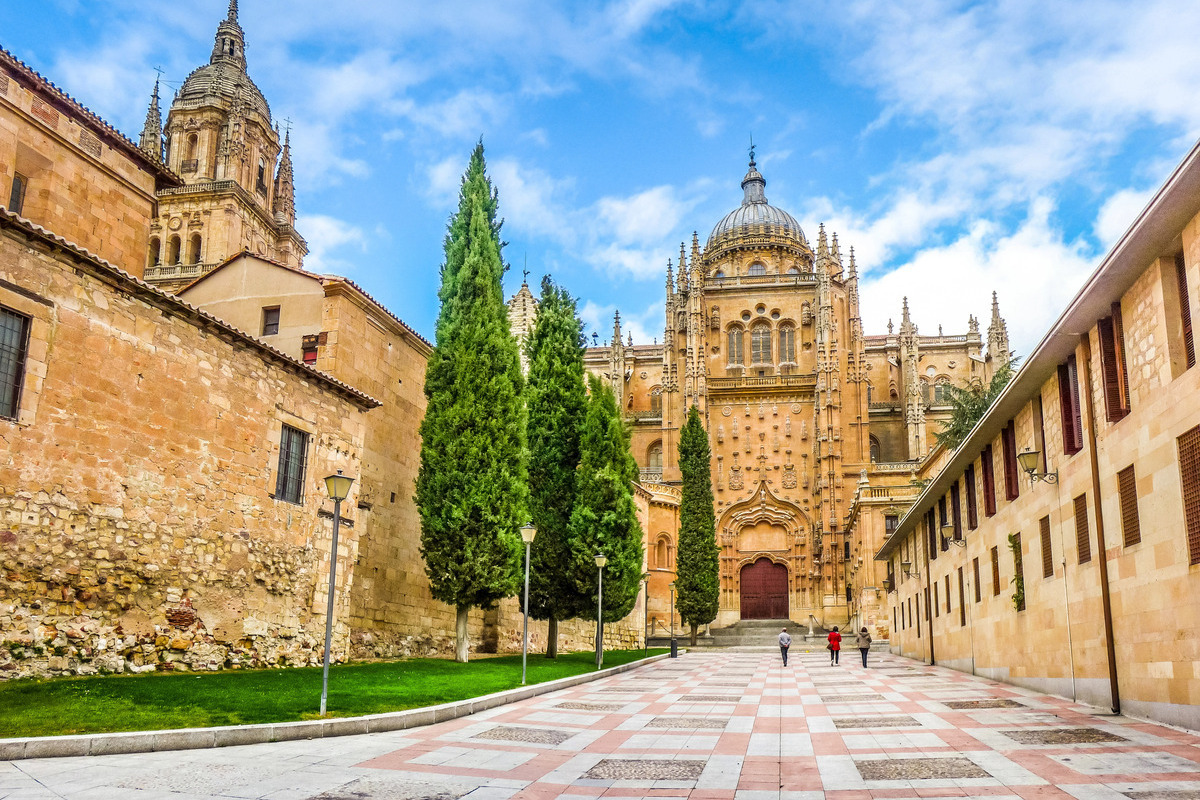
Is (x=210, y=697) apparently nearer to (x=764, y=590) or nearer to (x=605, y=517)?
(x=605, y=517)

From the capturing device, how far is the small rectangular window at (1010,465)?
16875mm

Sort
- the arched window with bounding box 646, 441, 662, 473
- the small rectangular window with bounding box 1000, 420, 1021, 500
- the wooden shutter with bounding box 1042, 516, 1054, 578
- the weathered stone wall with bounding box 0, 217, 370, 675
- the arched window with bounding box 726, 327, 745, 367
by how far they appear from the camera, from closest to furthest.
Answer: the weathered stone wall with bounding box 0, 217, 370, 675
the wooden shutter with bounding box 1042, 516, 1054, 578
the small rectangular window with bounding box 1000, 420, 1021, 500
the arched window with bounding box 726, 327, 745, 367
the arched window with bounding box 646, 441, 662, 473

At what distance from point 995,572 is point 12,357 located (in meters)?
17.7

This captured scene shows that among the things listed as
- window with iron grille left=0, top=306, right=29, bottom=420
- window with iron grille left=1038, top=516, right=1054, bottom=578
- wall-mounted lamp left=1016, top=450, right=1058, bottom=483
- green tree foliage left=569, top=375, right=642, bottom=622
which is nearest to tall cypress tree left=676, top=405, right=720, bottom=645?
green tree foliage left=569, top=375, right=642, bottom=622

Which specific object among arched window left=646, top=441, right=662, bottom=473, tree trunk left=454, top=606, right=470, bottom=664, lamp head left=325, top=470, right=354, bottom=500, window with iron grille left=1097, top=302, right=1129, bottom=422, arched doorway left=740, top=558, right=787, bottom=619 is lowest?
tree trunk left=454, top=606, right=470, bottom=664

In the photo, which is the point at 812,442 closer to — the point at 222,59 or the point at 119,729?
the point at 222,59

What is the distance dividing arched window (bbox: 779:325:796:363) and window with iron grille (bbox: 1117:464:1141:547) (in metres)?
47.0

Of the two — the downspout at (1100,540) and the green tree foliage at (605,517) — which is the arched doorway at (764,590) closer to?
the green tree foliage at (605,517)

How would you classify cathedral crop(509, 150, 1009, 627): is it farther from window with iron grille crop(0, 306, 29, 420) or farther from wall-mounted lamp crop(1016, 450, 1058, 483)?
window with iron grille crop(0, 306, 29, 420)

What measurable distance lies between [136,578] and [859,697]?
11.6 m

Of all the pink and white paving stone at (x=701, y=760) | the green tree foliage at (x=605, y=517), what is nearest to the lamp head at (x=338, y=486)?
the pink and white paving stone at (x=701, y=760)

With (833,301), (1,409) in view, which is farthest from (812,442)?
(1,409)

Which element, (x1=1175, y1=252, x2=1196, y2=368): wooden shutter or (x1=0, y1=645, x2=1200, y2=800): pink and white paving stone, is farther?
(x1=1175, y1=252, x2=1196, y2=368): wooden shutter

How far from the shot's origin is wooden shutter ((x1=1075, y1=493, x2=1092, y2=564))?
42.2ft
